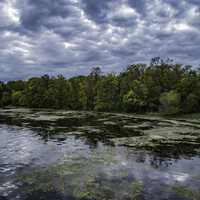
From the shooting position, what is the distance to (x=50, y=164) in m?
25.9

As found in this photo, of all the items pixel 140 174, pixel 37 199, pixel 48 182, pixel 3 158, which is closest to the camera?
pixel 37 199

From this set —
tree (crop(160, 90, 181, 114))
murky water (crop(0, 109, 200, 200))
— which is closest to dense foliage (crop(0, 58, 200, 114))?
tree (crop(160, 90, 181, 114))

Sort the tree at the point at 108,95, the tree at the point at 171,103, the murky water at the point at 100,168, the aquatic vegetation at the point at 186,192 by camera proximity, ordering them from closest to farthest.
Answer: the aquatic vegetation at the point at 186,192, the murky water at the point at 100,168, the tree at the point at 171,103, the tree at the point at 108,95

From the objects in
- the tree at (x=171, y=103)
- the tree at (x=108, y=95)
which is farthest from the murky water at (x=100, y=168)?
the tree at (x=108, y=95)

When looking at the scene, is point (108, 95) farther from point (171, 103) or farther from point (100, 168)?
point (100, 168)

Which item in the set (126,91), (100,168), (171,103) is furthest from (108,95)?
(100,168)

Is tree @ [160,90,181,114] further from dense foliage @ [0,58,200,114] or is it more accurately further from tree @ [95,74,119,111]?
tree @ [95,74,119,111]

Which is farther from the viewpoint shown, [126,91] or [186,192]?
[126,91]

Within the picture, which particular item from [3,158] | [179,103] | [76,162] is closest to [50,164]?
[76,162]

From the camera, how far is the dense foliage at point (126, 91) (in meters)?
97.0

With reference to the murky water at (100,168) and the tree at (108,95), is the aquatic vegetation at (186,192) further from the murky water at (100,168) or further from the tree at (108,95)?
the tree at (108,95)

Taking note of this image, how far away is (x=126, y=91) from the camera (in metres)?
113

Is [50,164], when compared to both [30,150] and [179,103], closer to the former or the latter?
[30,150]

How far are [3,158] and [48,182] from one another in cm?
972
